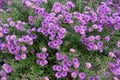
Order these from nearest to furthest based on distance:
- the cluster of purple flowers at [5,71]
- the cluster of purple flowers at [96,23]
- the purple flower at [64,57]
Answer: the cluster of purple flowers at [5,71]
the purple flower at [64,57]
the cluster of purple flowers at [96,23]

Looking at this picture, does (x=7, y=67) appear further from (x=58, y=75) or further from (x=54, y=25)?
(x=54, y=25)

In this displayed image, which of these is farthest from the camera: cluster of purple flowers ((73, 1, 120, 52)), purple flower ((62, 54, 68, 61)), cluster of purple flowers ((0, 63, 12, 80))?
cluster of purple flowers ((73, 1, 120, 52))

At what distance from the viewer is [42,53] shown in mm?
2867

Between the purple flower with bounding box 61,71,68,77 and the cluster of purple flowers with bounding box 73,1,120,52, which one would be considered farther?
the cluster of purple flowers with bounding box 73,1,120,52

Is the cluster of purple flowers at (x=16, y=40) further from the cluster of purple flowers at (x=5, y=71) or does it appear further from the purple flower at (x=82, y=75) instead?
the purple flower at (x=82, y=75)

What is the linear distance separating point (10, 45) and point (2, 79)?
1.03 feet

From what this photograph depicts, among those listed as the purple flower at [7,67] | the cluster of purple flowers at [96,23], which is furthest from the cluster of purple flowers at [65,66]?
the purple flower at [7,67]

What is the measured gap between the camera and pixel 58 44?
2848mm

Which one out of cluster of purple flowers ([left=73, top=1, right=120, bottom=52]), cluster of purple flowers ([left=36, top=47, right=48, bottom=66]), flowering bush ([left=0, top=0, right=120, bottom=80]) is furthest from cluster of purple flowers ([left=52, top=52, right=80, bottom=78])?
cluster of purple flowers ([left=73, top=1, right=120, bottom=52])

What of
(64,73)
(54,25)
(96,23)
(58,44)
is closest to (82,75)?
(64,73)

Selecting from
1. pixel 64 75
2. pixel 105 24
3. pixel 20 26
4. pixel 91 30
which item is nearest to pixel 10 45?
pixel 20 26

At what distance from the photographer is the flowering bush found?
2.81 metres

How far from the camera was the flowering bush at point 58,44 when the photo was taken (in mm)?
2809

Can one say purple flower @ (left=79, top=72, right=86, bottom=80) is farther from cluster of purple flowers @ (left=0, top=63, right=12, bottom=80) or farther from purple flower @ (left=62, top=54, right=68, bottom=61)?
cluster of purple flowers @ (left=0, top=63, right=12, bottom=80)
